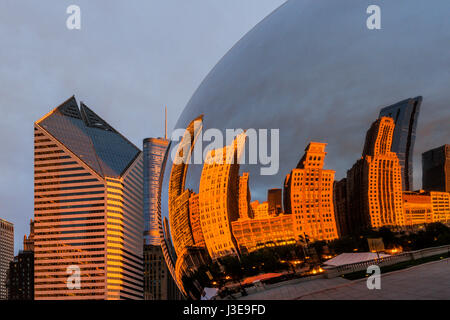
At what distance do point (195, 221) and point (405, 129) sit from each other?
1.78 metres

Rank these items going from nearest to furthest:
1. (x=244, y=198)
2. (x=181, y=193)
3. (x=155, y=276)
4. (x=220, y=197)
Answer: (x=244, y=198) < (x=220, y=197) < (x=181, y=193) < (x=155, y=276)

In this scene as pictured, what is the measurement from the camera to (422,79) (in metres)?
2.77

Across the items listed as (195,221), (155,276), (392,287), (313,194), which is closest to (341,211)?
(313,194)

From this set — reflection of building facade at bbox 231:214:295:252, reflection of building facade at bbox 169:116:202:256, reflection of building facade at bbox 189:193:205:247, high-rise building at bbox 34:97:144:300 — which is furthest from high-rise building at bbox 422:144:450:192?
high-rise building at bbox 34:97:144:300

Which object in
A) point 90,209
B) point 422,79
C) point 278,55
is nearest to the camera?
point 422,79

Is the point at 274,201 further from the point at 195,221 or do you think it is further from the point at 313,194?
the point at 195,221

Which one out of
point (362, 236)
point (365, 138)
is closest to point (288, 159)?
point (365, 138)

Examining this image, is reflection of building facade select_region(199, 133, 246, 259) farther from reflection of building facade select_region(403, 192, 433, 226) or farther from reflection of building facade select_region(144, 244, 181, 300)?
reflection of building facade select_region(144, 244, 181, 300)

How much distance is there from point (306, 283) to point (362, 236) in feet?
1.59

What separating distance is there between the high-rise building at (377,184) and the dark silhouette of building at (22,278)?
15343 centimetres

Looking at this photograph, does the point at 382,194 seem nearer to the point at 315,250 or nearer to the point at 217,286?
the point at 315,250

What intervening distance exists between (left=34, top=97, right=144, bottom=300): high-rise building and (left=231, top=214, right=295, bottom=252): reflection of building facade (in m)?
127

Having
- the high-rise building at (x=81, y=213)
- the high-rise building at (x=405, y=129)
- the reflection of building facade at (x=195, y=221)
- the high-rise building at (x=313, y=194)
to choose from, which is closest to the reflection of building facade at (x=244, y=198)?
the high-rise building at (x=313, y=194)

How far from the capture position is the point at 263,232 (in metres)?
3.13
